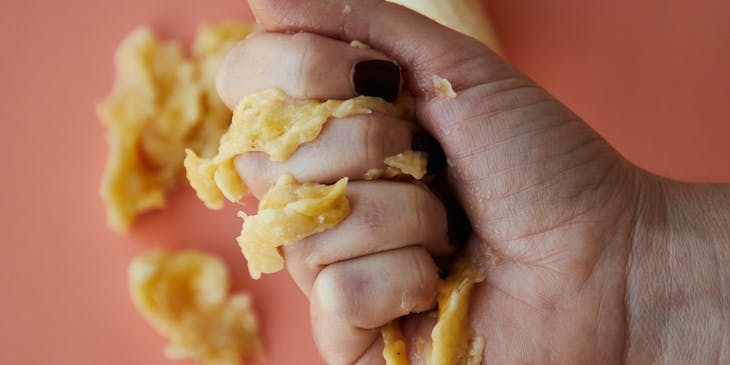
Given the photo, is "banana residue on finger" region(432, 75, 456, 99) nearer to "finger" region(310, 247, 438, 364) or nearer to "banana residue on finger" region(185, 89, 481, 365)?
"banana residue on finger" region(185, 89, 481, 365)

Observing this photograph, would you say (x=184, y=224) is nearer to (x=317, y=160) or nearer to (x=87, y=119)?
(x=87, y=119)

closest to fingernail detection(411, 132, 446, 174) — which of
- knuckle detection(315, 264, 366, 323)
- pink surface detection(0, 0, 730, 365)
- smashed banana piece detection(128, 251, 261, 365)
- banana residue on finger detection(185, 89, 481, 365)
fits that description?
banana residue on finger detection(185, 89, 481, 365)

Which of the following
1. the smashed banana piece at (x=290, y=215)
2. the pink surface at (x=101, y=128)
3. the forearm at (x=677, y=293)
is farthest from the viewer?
the pink surface at (x=101, y=128)

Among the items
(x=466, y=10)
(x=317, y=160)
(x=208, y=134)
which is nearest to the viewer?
(x=317, y=160)

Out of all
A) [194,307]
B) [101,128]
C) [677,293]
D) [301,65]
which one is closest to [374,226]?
[301,65]

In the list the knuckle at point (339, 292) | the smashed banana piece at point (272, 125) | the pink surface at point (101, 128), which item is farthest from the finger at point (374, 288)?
the pink surface at point (101, 128)

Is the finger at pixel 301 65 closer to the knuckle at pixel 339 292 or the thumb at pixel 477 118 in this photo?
the thumb at pixel 477 118

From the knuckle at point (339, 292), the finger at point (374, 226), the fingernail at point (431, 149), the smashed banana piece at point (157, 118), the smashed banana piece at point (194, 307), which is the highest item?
the fingernail at point (431, 149)

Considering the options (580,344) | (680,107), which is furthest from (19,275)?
(680,107)
